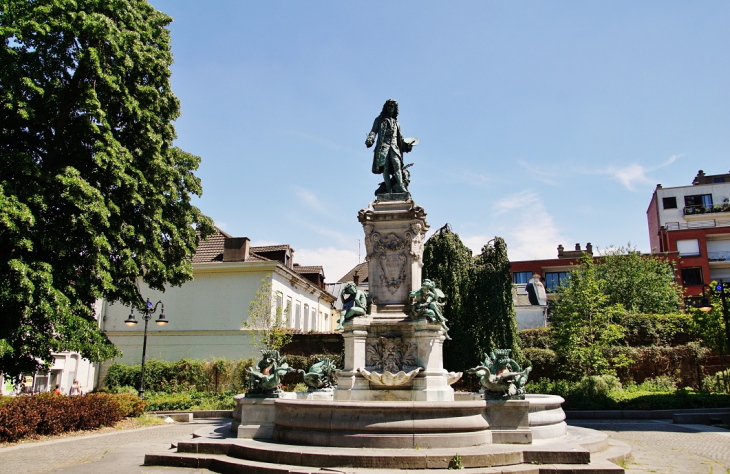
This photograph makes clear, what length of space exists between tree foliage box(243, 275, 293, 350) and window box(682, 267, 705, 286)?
37.1m

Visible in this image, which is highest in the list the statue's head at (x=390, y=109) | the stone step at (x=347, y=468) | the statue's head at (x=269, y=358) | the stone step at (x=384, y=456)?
the statue's head at (x=390, y=109)

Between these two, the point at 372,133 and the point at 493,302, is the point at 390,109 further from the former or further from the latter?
the point at 493,302

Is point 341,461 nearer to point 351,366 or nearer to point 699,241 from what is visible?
point 351,366

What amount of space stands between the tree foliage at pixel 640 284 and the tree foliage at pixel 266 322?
2375cm

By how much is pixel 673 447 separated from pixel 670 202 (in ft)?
161

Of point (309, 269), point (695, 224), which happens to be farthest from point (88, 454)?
point (695, 224)

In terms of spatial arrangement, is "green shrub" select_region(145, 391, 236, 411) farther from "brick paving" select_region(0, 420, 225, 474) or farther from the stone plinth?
the stone plinth

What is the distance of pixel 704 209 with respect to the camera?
51.5 meters

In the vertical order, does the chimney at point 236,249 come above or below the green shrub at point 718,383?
above

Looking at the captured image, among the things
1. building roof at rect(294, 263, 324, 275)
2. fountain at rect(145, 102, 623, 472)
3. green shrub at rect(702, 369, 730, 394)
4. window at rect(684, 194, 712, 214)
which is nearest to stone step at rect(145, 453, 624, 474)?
fountain at rect(145, 102, 623, 472)

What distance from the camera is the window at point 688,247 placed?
47.7 m

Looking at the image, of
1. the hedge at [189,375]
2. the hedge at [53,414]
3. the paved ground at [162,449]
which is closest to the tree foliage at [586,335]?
the paved ground at [162,449]

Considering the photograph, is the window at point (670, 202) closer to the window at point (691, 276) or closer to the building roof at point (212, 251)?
the window at point (691, 276)

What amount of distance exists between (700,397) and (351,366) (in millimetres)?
16010
